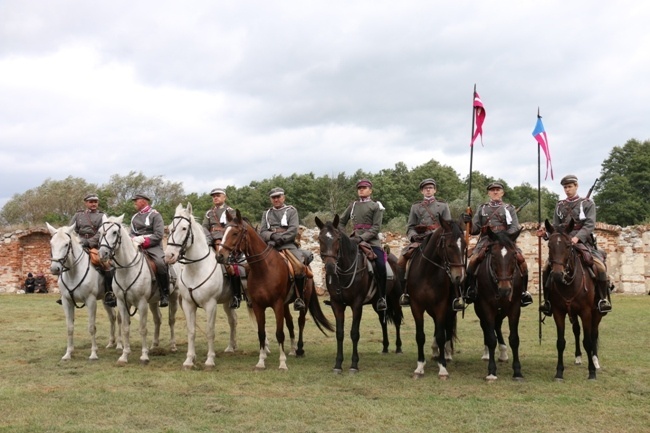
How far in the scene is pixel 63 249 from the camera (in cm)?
987

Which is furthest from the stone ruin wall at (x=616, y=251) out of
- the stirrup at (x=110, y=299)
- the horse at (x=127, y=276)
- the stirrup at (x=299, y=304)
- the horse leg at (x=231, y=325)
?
the horse at (x=127, y=276)

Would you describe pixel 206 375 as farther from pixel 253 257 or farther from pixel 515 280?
pixel 515 280

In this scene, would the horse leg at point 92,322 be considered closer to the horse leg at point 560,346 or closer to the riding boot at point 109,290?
the riding boot at point 109,290

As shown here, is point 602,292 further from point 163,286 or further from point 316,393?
point 163,286

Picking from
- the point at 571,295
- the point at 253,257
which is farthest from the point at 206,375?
the point at 571,295

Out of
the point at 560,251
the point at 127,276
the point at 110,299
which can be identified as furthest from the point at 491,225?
the point at 110,299

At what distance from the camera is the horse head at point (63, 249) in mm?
9656

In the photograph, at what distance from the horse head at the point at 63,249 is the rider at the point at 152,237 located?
0.98m

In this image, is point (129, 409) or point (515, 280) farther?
point (515, 280)

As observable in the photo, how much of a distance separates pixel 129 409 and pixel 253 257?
3131 millimetres

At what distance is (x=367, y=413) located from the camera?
263 inches

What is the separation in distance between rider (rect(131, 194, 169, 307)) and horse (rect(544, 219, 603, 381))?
21.1 ft

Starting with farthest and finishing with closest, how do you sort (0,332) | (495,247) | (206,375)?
(0,332) → (206,375) → (495,247)

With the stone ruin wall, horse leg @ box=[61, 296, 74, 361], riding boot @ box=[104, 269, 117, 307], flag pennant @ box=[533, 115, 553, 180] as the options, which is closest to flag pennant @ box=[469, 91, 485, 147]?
flag pennant @ box=[533, 115, 553, 180]
